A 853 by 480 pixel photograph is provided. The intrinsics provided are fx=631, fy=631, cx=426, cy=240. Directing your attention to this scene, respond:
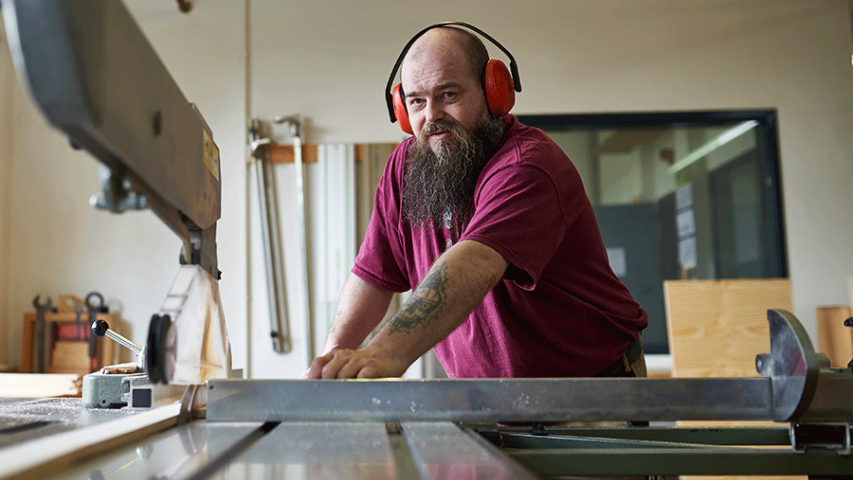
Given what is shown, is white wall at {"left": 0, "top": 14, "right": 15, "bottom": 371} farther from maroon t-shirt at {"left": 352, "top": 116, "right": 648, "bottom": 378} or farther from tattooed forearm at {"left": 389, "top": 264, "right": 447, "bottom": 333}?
tattooed forearm at {"left": 389, "top": 264, "right": 447, "bottom": 333}

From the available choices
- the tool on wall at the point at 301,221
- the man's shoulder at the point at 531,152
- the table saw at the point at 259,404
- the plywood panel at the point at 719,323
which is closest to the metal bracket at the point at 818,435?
the table saw at the point at 259,404

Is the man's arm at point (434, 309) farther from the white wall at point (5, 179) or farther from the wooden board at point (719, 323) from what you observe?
the white wall at point (5, 179)

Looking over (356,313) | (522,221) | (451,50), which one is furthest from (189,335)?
(451,50)

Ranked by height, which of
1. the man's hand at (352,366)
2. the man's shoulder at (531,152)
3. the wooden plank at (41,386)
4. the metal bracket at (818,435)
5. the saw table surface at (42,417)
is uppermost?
the man's shoulder at (531,152)

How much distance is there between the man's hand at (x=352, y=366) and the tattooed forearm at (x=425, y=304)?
0.08 metres

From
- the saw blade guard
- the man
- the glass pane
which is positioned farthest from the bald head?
the glass pane

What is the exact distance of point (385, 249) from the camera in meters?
1.56

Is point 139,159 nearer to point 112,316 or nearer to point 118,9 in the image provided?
point 118,9

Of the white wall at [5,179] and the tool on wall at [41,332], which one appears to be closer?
the tool on wall at [41,332]

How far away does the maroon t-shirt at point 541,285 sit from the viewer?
1.11 meters

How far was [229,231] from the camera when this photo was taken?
11.1ft

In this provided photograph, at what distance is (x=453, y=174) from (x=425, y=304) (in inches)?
21.0

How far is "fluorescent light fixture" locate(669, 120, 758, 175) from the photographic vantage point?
143 inches

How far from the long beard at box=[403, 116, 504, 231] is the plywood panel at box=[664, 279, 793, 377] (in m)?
2.03
